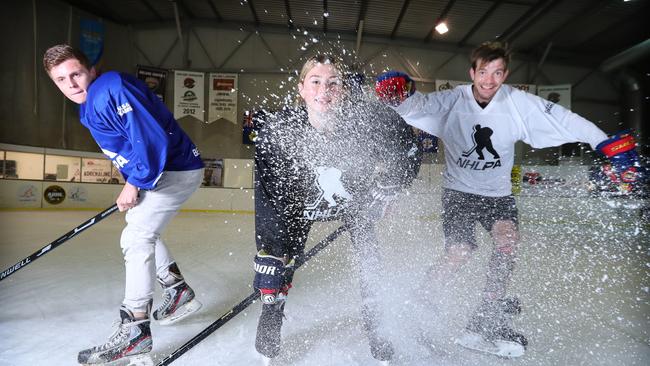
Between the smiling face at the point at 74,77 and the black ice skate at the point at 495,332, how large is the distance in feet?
6.09

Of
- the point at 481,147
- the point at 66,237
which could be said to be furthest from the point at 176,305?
the point at 481,147

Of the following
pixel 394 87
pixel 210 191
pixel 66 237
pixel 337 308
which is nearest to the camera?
pixel 394 87

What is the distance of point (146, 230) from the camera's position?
156cm

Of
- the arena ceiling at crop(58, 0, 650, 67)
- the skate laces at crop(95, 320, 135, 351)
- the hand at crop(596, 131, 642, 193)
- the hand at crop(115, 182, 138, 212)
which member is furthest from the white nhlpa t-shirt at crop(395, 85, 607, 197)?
the arena ceiling at crop(58, 0, 650, 67)

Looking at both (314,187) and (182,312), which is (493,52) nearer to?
(314,187)

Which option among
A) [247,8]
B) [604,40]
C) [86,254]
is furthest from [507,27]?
[86,254]

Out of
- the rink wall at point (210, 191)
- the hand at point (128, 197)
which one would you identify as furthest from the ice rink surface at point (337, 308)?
the rink wall at point (210, 191)

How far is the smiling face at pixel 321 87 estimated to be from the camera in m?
1.45

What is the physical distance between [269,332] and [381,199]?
0.68 meters

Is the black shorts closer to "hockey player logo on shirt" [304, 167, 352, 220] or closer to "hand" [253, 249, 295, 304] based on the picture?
"hockey player logo on shirt" [304, 167, 352, 220]

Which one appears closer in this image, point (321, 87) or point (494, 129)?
point (321, 87)

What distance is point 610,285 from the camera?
261 cm

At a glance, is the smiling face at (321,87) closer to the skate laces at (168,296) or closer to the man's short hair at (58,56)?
the man's short hair at (58,56)

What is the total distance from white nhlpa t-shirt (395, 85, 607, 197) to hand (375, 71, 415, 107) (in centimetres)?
4
